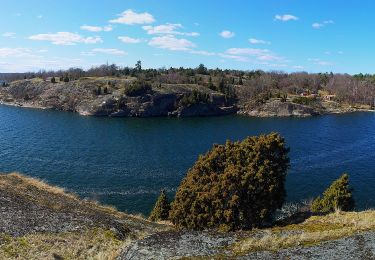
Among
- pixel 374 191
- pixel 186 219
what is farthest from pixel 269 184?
pixel 374 191

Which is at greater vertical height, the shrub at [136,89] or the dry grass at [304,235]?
the shrub at [136,89]

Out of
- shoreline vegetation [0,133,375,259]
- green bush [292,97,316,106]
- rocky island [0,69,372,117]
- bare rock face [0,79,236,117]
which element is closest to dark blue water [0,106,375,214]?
bare rock face [0,79,236,117]

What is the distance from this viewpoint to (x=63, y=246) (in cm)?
2717

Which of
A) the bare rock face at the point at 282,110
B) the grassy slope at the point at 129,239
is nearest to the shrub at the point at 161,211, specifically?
the grassy slope at the point at 129,239

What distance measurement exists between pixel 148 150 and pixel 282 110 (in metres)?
102

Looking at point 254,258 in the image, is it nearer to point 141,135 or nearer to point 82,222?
point 82,222

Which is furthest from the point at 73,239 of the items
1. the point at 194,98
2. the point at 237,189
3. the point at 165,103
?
the point at 165,103

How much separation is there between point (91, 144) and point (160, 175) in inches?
1458

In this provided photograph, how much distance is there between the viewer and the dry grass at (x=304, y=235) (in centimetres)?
2098

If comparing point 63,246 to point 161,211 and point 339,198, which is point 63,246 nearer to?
point 161,211

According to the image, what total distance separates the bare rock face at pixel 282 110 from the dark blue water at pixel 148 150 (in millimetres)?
13588

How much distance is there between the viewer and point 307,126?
149250 mm

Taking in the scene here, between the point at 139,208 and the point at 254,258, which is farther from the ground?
the point at 254,258

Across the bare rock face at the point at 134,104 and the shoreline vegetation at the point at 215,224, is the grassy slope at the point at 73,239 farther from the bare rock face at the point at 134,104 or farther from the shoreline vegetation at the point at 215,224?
the bare rock face at the point at 134,104
